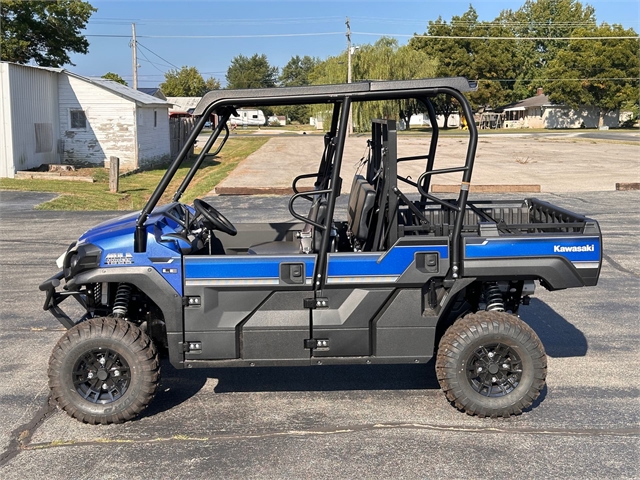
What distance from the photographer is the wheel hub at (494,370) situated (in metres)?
5.09

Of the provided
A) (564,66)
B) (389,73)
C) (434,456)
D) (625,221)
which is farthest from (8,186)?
(564,66)

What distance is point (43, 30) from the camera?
138ft

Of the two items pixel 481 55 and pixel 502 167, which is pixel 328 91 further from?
pixel 481 55

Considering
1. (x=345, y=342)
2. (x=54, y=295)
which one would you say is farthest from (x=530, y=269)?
(x=54, y=295)

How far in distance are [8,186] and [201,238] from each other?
1725cm

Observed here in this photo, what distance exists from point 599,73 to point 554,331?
256ft

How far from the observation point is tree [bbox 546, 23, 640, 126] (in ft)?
252

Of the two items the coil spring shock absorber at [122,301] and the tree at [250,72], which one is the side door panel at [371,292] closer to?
the coil spring shock absorber at [122,301]

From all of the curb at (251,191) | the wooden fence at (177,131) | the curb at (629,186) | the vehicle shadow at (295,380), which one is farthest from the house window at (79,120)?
the vehicle shadow at (295,380)

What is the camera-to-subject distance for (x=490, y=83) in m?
85.1

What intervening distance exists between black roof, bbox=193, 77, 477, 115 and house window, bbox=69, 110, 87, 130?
26350 mm

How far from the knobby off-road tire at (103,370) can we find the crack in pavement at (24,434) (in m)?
0.25

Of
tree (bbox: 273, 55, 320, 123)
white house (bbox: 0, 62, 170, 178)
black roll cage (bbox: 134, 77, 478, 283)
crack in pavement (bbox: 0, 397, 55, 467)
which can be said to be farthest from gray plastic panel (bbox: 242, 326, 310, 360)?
tree (bbox: 273, 55, 320, 123)

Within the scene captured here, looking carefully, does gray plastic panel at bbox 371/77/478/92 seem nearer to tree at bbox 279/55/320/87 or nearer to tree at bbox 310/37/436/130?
tree at bbox 310/37/436/130
